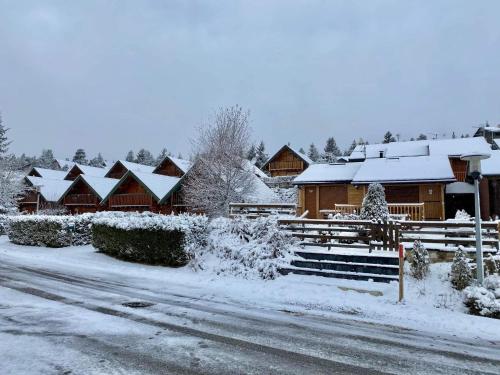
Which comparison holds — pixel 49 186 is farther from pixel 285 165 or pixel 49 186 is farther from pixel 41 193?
pixel 285 165

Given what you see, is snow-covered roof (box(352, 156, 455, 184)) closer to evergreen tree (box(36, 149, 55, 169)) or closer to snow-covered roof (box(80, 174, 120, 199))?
snow-covered roof (box(80, 174, 120, 199))

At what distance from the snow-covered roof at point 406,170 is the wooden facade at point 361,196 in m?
0.70

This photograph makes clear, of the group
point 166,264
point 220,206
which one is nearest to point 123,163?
point 220,206

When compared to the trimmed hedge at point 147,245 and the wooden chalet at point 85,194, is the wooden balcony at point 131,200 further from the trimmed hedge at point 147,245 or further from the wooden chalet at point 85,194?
the trimmed hedge at point 147,245

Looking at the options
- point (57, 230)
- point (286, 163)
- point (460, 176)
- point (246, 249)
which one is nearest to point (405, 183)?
point (460, 176)

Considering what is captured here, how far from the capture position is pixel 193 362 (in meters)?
5.06

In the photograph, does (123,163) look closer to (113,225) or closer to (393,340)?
(113,225)

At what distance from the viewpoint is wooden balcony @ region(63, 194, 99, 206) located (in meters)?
43.8

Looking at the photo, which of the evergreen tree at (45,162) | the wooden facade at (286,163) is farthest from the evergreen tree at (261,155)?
the evergreen tree at (45,162)

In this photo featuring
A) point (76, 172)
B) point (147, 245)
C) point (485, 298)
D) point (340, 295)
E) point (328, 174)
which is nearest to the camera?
point (485, 298)

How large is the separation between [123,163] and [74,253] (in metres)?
33.5

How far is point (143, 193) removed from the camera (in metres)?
39.1

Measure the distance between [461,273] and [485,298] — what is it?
1.23 m

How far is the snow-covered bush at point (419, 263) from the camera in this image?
10242 mm
